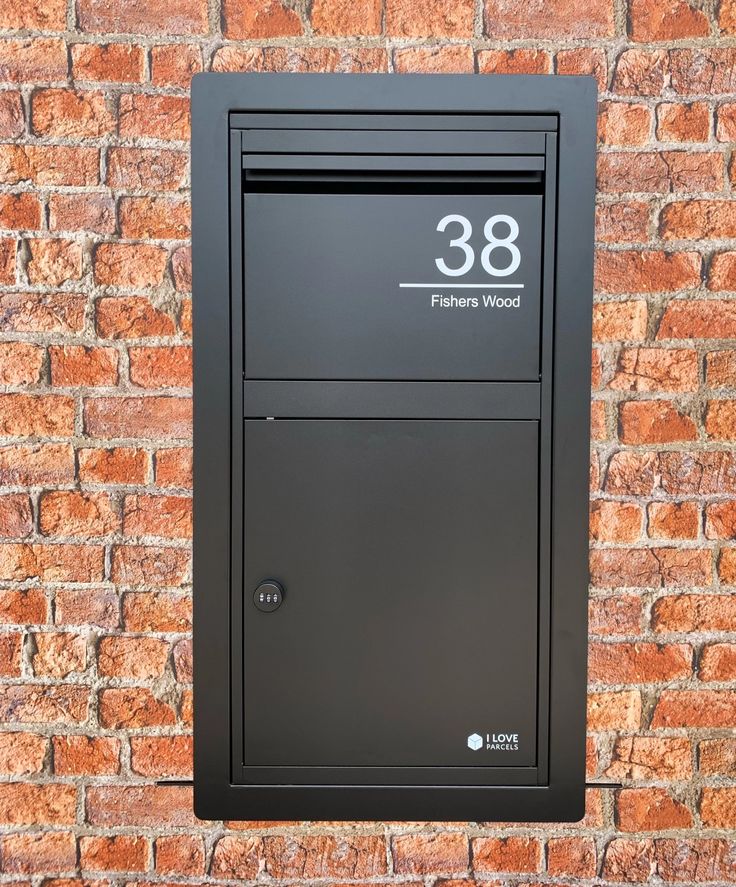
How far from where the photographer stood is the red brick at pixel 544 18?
1.35 m

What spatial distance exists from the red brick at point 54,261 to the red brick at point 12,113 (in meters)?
0.22

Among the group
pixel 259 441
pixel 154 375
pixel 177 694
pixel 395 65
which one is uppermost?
pixel 395 65

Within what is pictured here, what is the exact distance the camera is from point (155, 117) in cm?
136

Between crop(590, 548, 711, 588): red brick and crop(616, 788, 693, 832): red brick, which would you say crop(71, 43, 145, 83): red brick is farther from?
crop(616, 788, 693, 832): red brick

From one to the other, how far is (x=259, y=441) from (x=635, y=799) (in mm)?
1101

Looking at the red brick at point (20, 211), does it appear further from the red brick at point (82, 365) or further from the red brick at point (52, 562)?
the red brick at point (52, 562)

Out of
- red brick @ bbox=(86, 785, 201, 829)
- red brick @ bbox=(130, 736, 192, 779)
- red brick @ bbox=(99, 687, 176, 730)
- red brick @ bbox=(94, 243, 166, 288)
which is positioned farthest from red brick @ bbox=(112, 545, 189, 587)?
red brick @ bbox=(94, 243, 166, 288)

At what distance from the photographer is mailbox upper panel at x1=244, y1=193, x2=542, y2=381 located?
1359mm

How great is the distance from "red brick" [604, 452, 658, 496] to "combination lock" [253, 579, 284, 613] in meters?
0.72

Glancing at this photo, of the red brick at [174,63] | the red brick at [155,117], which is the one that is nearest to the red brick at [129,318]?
the red brick at [155,117]

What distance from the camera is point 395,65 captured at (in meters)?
1.35

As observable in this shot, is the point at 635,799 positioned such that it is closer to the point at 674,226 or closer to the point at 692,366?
the point at 692,366

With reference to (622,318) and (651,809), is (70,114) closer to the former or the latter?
(622,318)

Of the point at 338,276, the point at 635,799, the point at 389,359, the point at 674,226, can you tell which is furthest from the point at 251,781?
the point at 674,226
